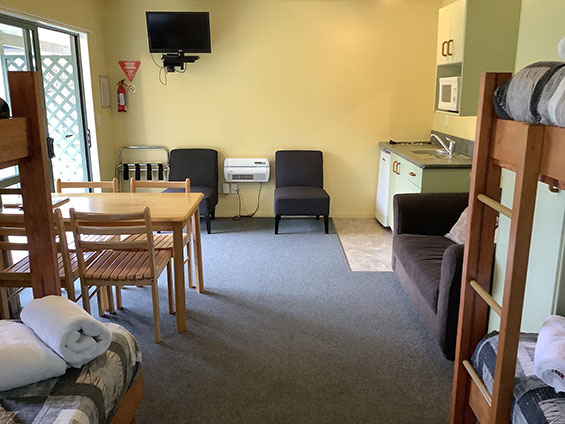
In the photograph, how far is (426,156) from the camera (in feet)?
14.6

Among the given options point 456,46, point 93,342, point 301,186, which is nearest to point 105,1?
point 301,186

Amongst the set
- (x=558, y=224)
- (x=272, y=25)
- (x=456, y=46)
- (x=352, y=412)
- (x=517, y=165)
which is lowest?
(x=352, y=412)

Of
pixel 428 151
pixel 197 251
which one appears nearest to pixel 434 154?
pixel 428 151

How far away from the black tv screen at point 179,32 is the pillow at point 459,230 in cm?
313

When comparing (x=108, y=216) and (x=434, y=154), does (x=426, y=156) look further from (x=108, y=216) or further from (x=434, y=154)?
(x=108, y=216)

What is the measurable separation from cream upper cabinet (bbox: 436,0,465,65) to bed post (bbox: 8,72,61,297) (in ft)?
10.8

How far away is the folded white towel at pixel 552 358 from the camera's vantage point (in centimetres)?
143

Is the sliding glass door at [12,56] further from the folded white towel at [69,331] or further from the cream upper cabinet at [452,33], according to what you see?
the cream upper cabinet at [452,33]

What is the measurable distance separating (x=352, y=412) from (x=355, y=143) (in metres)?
3.76

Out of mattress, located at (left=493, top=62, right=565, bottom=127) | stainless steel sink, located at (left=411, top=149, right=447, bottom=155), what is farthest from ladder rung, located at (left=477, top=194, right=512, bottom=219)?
stainless steel sink, located at (left=411, top=149, right=447, bottom=155)

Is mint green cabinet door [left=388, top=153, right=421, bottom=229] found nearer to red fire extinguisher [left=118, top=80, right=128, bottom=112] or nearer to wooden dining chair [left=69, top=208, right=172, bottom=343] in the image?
wooden dining chair [left=69, top=208, right=172, bottom=343]

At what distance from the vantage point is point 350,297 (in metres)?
3.54

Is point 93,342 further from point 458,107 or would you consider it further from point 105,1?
point 105,1

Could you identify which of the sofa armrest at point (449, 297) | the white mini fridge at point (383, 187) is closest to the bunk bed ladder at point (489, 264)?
the sofa armrest at point (449, 297)
